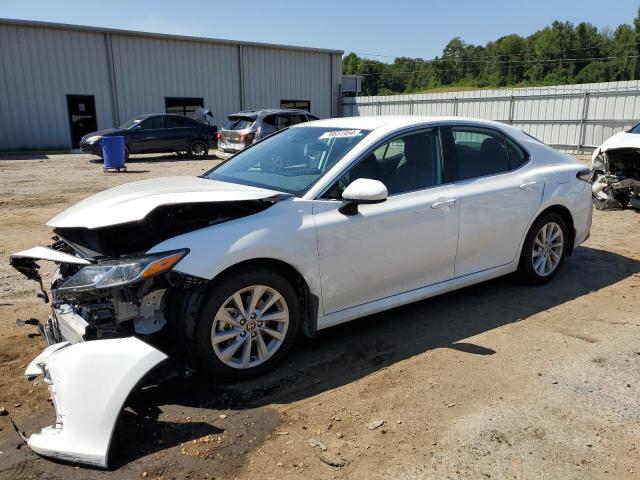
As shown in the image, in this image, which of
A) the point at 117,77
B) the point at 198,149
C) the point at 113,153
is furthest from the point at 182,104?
the point at 113,153

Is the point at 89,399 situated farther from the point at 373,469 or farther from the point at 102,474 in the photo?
the point at 373,469

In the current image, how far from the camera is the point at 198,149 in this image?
67.1 ft

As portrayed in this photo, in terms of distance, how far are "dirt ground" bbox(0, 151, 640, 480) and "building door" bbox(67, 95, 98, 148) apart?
21.6 m

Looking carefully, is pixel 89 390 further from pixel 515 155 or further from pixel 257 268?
pixel 515 155

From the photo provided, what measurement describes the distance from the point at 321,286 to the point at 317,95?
29.0 metres

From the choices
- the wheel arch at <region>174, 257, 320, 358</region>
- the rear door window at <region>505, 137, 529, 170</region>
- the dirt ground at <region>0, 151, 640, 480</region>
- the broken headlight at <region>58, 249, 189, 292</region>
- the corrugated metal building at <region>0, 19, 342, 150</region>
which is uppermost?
the corrugated metal building at <region>0, 19, 342, 150</region>

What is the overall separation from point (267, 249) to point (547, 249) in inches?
123

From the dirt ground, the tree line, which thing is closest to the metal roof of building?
the dirt ground

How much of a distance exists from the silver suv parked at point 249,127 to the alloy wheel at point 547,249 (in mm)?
11845

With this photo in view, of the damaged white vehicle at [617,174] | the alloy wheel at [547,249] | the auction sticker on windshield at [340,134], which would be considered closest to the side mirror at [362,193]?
the auction sticker on windshield at [340,134]

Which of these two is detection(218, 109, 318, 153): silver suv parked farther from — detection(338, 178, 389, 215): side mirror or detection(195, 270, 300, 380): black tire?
detection(195, 270, 300, 380): black tire

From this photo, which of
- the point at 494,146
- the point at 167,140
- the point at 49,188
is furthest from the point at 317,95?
the point at 494,146

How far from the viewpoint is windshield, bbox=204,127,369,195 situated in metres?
3.96

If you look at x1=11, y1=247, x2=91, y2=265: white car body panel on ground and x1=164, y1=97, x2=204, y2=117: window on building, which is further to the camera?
x1=164, y1=97, x2=204, y2=117: window on building
